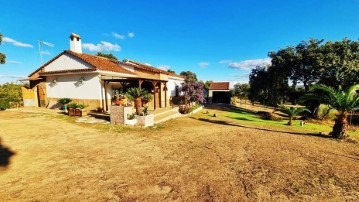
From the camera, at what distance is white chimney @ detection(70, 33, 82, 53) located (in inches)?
714

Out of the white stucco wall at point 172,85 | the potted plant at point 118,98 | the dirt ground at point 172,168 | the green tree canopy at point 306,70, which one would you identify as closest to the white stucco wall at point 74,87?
the potted plant at point 118,98

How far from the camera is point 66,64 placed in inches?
677

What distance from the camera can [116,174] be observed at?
17.7 ft

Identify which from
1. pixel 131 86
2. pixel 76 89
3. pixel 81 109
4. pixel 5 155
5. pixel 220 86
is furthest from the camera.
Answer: pixel 220 86

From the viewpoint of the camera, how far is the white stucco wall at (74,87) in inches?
599

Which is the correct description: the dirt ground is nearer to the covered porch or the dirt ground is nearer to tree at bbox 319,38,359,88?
the covered porch

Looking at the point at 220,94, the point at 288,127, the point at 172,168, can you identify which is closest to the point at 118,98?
the point at 172,168

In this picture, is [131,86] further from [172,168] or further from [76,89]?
[172,168]

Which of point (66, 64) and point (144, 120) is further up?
point (66, 64)

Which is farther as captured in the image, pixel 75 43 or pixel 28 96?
pixel 28 96

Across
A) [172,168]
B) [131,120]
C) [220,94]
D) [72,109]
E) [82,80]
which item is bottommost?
[172,168]

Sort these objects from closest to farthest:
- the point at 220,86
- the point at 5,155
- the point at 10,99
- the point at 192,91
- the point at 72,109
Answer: the point at 5,155, the point at 72,109, the point at 10,99, the point at 192,91, the point at 220,86

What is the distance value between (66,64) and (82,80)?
333 cm

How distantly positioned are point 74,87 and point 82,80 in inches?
58.2
